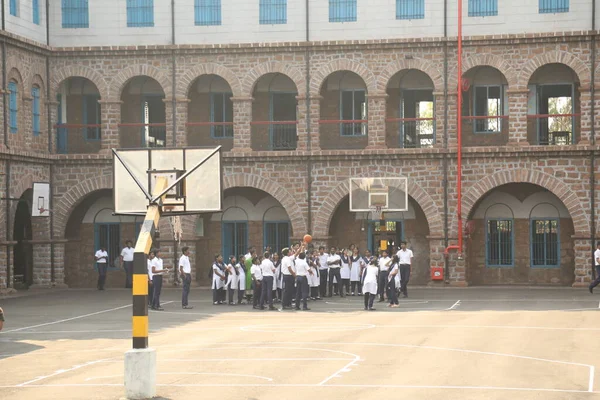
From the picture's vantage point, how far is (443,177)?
38125 mm

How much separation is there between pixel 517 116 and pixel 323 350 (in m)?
19.5

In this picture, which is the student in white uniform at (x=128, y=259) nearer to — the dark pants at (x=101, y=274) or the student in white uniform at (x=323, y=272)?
the dark pants at (x=101, y=274)

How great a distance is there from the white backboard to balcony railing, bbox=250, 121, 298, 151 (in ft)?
24.0

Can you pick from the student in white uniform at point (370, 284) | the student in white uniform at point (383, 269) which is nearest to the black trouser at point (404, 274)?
the student in white uniform at point (383, 269)

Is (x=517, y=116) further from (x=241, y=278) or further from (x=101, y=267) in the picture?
(x=101, y=267)

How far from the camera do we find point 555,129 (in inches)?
1559

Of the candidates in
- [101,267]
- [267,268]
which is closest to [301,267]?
[267,268]

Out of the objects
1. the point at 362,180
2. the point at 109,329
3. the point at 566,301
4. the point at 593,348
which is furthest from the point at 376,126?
the point at 593,348

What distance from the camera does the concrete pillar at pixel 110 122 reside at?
39.6 metres

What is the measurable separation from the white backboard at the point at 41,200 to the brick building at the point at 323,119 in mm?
386

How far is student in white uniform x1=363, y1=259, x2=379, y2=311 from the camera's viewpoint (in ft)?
95.6

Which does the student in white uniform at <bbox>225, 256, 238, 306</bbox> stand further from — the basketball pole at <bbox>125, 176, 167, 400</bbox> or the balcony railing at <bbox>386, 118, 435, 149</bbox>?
the basketball pole at <bbox>125, 176, 167, 400</bbox>

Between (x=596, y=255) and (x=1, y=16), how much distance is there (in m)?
19.2

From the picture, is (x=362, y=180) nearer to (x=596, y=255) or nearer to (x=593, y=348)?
(x=596, y=255)
